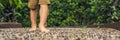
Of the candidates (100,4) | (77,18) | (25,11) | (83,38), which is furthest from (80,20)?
(83,38)

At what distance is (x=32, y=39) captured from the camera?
3514 millimetres

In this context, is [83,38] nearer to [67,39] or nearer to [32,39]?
[67,39]

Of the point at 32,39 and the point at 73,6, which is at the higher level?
the point at 32,39

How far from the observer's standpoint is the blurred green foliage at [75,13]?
7684mm

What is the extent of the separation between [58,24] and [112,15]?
1.14m

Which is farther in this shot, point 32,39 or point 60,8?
point 60,8

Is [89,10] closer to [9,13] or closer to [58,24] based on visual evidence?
[58,24]

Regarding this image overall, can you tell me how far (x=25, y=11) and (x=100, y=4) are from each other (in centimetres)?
157

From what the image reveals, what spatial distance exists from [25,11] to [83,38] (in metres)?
4.53

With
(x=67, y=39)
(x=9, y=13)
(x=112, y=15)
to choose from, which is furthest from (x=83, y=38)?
(x=9, y=13)

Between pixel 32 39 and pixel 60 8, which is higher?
pixel 32 39

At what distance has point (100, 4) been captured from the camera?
7707 millimetres

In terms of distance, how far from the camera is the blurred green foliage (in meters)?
7.68

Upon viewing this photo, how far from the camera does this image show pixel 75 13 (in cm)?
790
